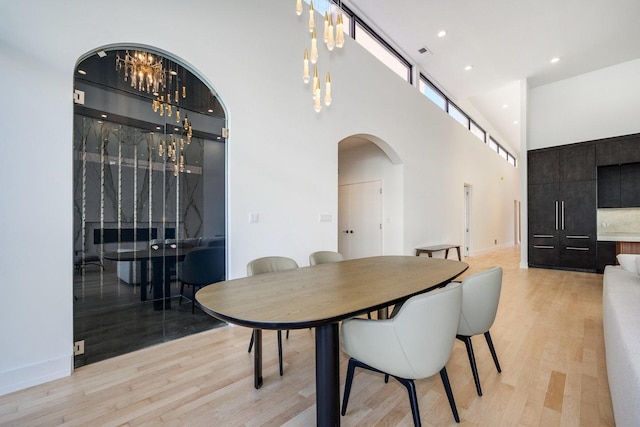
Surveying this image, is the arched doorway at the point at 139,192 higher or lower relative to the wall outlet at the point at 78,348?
higher

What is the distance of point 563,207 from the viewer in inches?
236

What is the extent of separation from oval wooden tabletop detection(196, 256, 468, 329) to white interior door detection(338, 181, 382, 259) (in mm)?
3878

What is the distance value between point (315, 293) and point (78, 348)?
79.2 inches

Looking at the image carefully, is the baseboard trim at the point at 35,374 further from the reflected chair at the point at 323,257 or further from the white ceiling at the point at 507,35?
the white ceiling at the point at 507,35

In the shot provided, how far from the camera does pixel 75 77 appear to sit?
6.99 feet

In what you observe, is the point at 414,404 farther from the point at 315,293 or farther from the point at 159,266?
the point at 159,266

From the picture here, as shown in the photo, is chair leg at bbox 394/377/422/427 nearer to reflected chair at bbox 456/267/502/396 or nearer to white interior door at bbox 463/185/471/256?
reflected chair at bbox 456/267/502/396

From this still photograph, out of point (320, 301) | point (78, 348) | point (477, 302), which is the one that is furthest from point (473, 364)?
point (78, 348)

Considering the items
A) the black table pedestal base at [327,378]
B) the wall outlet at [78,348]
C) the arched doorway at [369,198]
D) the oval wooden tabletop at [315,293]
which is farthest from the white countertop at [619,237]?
the wall outlet at [78,348]

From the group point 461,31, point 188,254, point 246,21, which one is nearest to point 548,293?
point 461,31

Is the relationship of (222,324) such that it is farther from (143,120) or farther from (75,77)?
(75,77)

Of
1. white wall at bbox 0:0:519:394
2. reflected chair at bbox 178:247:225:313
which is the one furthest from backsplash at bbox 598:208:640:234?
reflected chair at bbox 178:247:225:313

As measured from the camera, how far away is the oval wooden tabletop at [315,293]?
3.83 feet

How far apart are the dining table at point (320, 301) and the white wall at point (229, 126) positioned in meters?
1.32
